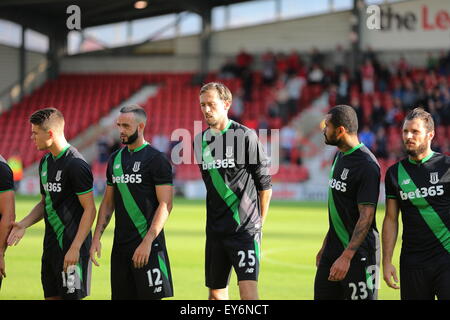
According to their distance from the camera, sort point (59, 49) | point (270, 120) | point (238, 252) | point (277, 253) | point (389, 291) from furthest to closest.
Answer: point (59, 49) → point (270, 120) → point (277, 253) → point (389, 291) → point (238, 252)

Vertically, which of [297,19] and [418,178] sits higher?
[297,19]

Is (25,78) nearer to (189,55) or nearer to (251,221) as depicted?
(189,55)

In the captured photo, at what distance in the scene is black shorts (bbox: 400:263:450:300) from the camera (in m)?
6.03

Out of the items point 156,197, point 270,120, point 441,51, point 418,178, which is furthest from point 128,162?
point 441,51

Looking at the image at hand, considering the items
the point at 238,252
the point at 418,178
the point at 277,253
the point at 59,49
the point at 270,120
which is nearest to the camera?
the point at 418,178

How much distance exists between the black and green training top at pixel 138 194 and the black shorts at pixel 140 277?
108mm

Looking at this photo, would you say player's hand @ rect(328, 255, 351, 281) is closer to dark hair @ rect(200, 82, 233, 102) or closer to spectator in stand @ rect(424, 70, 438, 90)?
dark hair @ rect(200, 82, 233, 102)

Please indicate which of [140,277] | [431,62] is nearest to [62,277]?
[140,277]

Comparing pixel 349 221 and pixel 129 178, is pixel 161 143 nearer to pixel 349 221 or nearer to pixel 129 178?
pixel 129 178

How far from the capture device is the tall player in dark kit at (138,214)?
6.69 metres

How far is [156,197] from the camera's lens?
6.85 m

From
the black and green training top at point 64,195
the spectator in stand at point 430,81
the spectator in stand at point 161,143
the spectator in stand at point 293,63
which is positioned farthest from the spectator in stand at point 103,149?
the black and green training top at point 64,195

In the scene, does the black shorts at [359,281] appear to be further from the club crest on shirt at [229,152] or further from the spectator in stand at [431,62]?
the spectator in stand at [431,62]

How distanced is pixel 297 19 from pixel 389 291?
82.3ft
